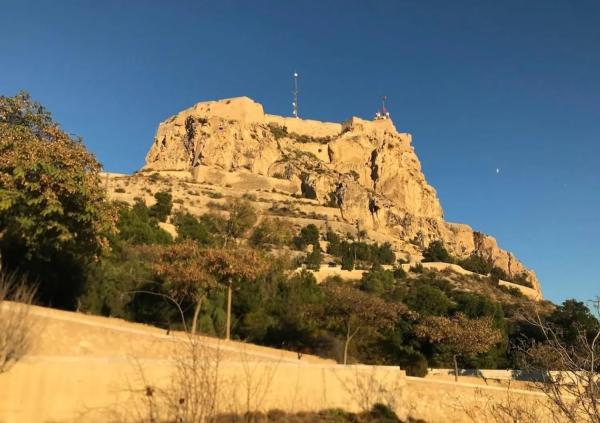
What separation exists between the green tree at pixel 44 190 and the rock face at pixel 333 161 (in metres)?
73.6

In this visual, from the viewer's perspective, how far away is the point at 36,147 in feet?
50.9

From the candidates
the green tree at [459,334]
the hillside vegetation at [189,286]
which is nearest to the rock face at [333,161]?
the hillside vegetation at [189,286]

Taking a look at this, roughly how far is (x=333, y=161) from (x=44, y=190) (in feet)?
332

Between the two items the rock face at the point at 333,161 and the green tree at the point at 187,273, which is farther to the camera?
the rock face at the point at 333,161

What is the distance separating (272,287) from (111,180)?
5465 centimetres

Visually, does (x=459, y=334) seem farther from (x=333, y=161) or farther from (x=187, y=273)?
(x=333, y=161)

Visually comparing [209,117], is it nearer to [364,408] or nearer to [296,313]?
[296,313]

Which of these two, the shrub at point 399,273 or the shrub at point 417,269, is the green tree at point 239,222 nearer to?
the shrub at point 399,273

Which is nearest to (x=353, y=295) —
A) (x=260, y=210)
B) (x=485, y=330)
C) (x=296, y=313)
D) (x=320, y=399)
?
(x=296, y=313)

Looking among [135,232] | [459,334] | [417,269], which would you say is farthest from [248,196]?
[459,334]

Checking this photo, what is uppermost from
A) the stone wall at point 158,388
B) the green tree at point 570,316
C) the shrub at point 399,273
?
the shrub at point 399,273

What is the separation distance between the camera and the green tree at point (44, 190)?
1508 centimetres

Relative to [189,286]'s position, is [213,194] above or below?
above

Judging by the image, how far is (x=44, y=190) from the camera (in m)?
15.3
